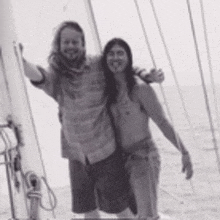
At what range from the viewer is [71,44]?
0.68 metres

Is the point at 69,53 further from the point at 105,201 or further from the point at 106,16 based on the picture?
the point at 106,16

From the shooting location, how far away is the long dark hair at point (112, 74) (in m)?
0.69

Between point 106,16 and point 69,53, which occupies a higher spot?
point 106,16

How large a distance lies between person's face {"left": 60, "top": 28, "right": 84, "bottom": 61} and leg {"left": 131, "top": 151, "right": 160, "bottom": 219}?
177mm

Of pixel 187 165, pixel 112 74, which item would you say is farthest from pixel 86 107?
pixel 187 165

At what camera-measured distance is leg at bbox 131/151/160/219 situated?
72cm

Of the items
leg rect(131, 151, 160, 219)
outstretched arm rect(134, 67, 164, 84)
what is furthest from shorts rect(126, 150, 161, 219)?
outstretched arm rect(134, 67, 164, 84)

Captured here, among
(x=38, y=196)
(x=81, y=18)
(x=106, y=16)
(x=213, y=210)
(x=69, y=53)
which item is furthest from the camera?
(x=213, y=210)

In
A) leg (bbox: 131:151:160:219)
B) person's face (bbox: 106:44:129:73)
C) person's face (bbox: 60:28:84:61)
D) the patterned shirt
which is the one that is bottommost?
leg (bbox: 131:151:160:219)

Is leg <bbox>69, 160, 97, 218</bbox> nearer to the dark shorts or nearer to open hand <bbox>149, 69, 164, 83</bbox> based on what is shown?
the dark shorts

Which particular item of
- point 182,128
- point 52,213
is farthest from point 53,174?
point 182,128

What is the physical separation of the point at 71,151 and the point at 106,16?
0.47 m

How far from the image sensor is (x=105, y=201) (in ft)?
2.35

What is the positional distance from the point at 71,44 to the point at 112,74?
7cm
